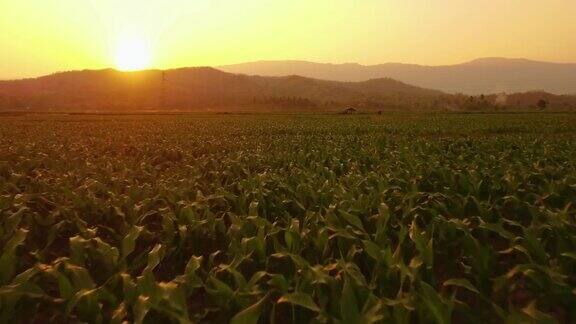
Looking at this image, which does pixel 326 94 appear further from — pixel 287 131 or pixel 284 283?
pixel 284 283

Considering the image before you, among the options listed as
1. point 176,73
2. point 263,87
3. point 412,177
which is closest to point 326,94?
point 263,87

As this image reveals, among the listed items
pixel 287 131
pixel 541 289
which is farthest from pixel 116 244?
pixel 287 131

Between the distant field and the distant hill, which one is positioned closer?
the distant field

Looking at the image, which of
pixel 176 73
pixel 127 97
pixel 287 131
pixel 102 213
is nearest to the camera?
pixel 102 213

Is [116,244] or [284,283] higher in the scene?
[284,283]

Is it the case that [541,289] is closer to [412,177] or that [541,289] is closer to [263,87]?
[412,177]

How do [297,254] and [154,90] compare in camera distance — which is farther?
[154,90]

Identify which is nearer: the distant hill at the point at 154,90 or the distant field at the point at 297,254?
the distant field at the point at 297,254

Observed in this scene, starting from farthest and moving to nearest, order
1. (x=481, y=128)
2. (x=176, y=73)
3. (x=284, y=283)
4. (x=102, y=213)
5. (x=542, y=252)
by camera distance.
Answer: (x=176, y=73)
(x=481, y=128)
(x=102, y=213)
(x=542, y=252)
(x=284, y=283)

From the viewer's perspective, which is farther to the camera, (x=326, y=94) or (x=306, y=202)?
(x=326, y=94)

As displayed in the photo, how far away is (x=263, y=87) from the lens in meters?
176

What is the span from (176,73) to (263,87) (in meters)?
32.5

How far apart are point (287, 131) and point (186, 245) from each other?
19429 millimetres

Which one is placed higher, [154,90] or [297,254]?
[297,254]
